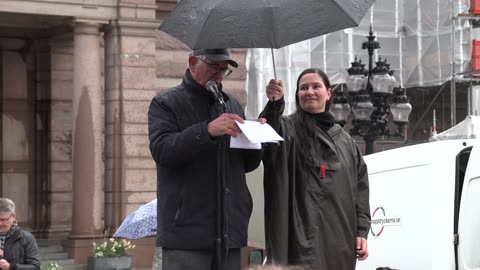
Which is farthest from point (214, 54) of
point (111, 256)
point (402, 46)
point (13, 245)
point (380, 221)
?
point (402, 46)

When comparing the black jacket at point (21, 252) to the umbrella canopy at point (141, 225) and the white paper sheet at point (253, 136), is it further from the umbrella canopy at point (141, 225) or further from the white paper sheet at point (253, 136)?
the white paper sheet at point (253, 136)

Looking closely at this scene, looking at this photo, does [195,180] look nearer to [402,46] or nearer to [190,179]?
[190,179]

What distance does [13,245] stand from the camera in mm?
8039

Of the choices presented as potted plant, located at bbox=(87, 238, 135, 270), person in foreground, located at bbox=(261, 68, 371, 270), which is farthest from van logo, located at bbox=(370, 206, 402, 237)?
potted plant, located at bbox=(87, 238, 135, 270)

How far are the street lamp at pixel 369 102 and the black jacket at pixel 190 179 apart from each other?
14795 mm

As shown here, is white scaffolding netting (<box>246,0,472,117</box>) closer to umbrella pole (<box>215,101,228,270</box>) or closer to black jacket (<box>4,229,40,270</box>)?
black jacket (<box>4,229,40,270</box>)

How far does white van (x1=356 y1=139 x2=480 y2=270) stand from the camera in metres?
7.80

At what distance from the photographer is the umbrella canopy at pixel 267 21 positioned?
17.4 feet

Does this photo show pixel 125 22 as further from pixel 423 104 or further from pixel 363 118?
pixel 423 104

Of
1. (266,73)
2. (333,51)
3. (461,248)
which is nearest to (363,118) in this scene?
(266,73)

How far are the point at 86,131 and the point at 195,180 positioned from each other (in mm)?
15106

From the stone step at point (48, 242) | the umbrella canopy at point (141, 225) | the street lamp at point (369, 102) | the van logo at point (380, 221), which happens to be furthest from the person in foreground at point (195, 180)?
the stone step at point (48, 242)

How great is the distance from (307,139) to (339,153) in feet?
0.60

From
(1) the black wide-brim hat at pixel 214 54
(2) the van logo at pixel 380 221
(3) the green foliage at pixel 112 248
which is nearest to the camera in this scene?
(1) the black wide-brim hat at pixel 214 54
